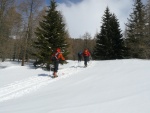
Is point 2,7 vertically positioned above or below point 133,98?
above

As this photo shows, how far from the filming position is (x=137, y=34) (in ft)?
110

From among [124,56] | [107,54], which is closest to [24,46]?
[107,54]

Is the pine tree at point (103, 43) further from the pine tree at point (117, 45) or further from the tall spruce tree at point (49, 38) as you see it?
the tall spruce tree at point (49, 38)

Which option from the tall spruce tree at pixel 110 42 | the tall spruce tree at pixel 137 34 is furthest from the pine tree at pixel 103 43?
the tall spruce tree at pixel 137 34

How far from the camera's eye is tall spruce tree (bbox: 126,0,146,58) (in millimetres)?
32250

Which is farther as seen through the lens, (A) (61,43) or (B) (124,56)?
(B) (124,56)

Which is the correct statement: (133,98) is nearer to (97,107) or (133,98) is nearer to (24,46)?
(97,107)

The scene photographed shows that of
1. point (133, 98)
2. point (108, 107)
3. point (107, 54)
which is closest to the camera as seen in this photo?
point (108, 107)

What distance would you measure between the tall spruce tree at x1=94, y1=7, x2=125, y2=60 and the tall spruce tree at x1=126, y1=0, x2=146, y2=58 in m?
2.28

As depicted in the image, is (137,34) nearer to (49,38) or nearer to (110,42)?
(110,42)

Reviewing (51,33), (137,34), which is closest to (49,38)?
(51,33)

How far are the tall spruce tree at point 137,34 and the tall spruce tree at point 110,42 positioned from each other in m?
2.28

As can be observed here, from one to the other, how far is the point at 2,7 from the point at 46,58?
10.2 m

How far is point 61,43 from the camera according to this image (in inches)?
925
